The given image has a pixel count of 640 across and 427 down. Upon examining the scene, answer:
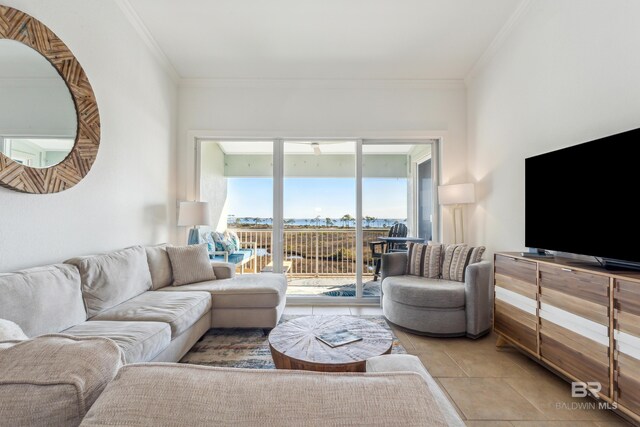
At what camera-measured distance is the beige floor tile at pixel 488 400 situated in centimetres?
169

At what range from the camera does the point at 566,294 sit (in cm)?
180

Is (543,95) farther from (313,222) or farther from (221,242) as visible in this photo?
(221,242)

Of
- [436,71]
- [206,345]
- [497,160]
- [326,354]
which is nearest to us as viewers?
[326,354]

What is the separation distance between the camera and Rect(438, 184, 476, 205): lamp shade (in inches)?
133

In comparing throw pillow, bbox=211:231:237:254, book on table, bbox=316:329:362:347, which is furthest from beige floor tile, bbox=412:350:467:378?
throw pillow, bbox=211:231:237:254

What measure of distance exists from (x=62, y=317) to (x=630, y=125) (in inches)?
138

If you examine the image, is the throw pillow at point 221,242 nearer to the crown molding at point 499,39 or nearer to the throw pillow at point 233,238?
the throw pillow at point 233,238

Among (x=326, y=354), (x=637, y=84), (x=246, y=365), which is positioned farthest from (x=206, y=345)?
(x=637, y=84)

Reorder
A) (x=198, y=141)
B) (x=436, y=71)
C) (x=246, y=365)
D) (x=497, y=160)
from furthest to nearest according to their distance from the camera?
(x=198, y=141)
(x=436, y=71)
(x=497, y=160)
(x=246, y=365)

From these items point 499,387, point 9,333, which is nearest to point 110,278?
point 9,333

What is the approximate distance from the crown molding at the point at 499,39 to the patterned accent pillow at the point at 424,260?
2.18 metres

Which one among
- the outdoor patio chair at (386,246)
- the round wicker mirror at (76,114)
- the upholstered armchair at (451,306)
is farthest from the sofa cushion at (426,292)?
the round wicker mirror at (76,114)

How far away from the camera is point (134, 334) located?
64.0 inches

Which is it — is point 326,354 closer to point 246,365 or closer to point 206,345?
point 246,365
